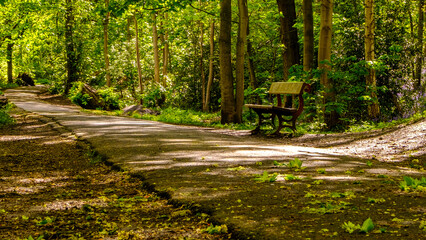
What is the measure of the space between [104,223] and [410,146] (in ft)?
19.8

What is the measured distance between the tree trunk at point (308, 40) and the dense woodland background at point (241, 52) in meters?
0.03

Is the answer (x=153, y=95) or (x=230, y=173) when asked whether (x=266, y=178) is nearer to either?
(x=230, y=173)

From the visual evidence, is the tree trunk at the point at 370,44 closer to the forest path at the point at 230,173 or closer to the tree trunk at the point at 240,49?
the tree trunk at the point at 240,49

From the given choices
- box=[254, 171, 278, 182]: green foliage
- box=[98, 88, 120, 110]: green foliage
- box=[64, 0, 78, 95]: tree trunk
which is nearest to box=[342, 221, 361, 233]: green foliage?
box=[254, 171, 278, 182]: green foliage

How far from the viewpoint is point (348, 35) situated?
46.3 feet

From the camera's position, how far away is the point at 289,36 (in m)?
15.1

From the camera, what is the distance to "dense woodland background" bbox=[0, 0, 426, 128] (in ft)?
39.1

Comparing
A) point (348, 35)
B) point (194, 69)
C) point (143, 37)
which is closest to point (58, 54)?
point (143, 37)

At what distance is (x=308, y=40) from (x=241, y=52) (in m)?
2.34

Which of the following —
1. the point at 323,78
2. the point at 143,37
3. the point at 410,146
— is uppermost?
the point at 143,37

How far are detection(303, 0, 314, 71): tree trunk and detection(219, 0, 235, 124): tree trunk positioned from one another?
257cm

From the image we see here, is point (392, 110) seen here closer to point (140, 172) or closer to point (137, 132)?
point (137, 132)

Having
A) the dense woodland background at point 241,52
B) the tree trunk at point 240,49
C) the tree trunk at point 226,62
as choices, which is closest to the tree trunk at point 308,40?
the dense woodland background at point 241,52

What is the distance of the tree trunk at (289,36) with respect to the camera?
15123 millimetres
